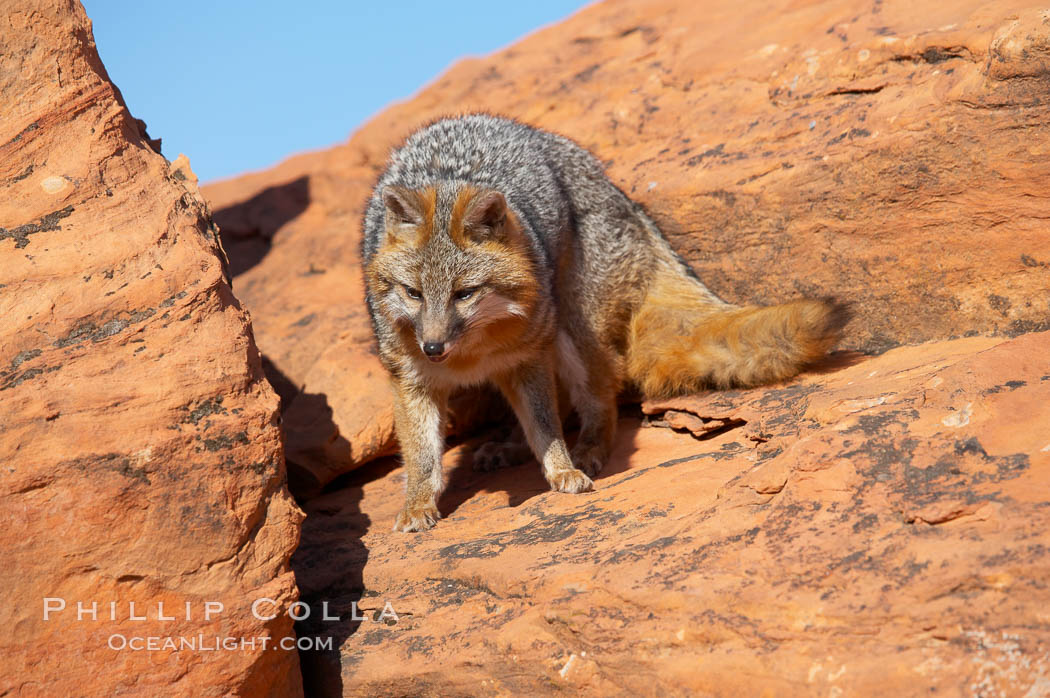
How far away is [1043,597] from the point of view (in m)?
2.88

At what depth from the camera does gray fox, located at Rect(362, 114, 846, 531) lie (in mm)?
5043

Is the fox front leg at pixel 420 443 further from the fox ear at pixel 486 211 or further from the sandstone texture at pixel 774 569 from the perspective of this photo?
the fox ear at pixel 486 211

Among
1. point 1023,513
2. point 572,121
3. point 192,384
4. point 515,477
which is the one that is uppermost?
point 572,121

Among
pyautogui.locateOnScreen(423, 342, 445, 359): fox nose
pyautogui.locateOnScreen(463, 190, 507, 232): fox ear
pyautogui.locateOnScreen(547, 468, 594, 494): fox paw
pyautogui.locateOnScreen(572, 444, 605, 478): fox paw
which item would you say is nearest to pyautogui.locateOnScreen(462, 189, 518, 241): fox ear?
pyautogui.locateOnScreen(463, 190, 507, 232): fox ear

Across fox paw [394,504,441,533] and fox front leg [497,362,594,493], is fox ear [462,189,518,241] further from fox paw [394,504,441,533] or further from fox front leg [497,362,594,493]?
fox paw [394,504,441,533]

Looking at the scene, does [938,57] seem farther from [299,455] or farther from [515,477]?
[299,455]

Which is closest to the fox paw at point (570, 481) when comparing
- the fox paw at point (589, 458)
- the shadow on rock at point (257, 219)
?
the fox paw at point (589, 458)

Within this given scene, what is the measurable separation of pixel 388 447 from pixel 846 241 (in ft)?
12.1

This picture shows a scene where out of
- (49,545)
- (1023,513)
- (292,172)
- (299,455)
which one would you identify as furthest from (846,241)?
(292,172)

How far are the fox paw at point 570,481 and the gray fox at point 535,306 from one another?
0.04 feet

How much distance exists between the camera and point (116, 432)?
12.4 feet

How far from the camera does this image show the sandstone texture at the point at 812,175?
18.1 feet

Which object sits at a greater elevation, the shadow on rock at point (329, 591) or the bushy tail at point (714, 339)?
the bushy tail at point (714, 339)

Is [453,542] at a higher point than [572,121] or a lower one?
lower
